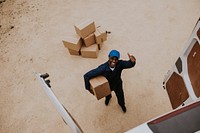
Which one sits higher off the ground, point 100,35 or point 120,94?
point 100,35

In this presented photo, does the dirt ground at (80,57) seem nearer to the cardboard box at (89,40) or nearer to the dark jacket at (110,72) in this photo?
the cardboard box at (89,40)

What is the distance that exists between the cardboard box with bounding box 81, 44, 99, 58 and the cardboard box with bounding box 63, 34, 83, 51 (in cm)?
9

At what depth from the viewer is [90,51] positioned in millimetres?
3809

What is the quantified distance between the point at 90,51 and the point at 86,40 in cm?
19

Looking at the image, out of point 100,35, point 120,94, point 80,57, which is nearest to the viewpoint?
point 120,94

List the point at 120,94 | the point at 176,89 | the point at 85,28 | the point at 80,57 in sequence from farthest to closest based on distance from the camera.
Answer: the point at 80,57 → the point at 85,28 → the point at 120,94 → the point at 176,89

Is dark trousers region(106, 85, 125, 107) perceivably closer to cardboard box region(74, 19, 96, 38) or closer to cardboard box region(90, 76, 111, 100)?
cardboard box region(90, 76, 111, 100)

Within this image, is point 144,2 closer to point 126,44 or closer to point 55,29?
point 126,44

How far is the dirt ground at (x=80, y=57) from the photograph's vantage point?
3.28 m

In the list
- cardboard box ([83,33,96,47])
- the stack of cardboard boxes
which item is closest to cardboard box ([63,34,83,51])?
the stack of cardboard boxes

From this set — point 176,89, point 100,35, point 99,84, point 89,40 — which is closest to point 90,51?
point 89,40

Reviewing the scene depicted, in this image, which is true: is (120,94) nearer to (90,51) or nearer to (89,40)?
(90,51)

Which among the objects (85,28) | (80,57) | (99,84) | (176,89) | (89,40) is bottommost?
(176,89)

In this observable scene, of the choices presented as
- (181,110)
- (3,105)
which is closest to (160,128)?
(181,110)
